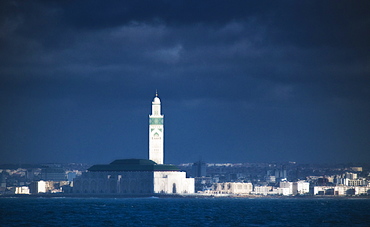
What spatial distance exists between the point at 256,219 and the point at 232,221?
6.19 meters

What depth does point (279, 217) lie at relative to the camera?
14000 centimetres

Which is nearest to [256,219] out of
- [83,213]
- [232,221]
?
[232,221]

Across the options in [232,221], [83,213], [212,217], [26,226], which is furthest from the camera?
[83,213]

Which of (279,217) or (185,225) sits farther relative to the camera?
(279,217)

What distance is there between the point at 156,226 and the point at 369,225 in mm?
25432

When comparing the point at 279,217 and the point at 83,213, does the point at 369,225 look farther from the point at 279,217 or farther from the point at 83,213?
the point at 83,213

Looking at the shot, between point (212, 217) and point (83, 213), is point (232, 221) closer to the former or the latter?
point (212, 217)

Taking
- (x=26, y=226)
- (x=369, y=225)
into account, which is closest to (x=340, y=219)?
(x=369, y=225)

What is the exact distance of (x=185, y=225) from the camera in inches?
4747

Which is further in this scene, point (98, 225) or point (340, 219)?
point (340, 219)

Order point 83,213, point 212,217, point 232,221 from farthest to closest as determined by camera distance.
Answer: point 83,213 → point 212,217 → point 232,221

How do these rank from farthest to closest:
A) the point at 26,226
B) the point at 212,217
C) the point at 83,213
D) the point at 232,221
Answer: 1. the point at 83,213
2. the point at 212,217
3. the point at 232,221
4. the point at 26,226

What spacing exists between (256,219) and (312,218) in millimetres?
8309

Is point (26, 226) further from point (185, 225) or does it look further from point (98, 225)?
point (185, 225)
